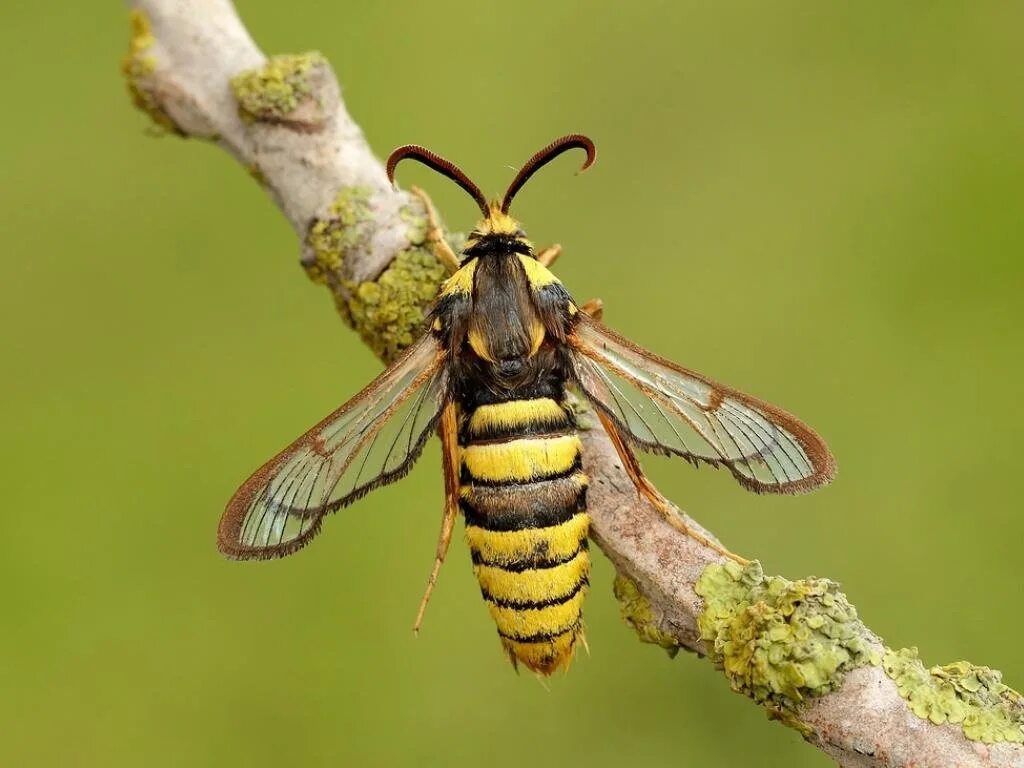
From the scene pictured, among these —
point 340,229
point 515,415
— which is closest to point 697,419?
point 515,415

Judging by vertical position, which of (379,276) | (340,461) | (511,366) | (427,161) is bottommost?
(340,461)

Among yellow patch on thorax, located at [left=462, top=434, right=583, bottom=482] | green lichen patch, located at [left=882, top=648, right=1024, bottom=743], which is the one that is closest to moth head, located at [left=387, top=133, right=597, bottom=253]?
yellow patch on thorax, located at [left=462, top=434, right=583, bottom=482]

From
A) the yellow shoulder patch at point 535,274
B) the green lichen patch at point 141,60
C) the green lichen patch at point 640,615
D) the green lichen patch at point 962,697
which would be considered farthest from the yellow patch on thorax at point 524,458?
the green lichen patch at point 141,60

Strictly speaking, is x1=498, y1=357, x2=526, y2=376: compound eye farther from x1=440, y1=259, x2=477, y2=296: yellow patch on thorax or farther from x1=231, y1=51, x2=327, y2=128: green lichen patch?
x1=231, y1=51, x2=327, y2=128: green lichen patch

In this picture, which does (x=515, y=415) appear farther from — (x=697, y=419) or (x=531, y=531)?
(x=697, y=419)

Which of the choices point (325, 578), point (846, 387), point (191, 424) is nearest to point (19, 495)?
point (191, 424)
